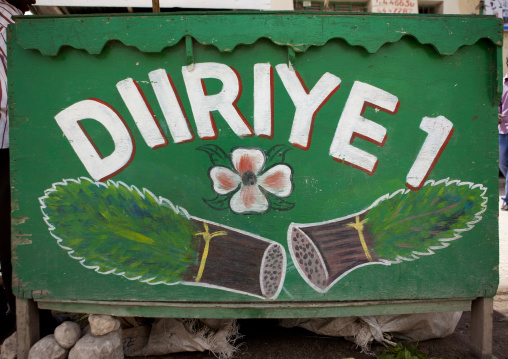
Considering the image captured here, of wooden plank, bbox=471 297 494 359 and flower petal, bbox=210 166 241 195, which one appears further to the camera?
wooden plank, bbox=471 297 494 359

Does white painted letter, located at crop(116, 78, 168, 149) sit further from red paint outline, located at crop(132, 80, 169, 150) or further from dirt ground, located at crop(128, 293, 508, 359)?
dirt ground, located at crop(128, 293, 508, 359)

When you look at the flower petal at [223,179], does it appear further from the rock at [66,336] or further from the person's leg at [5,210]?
the person's leg at [5,210]

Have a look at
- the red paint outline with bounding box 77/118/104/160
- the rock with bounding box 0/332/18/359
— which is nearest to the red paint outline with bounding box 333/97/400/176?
the red paint outline with bounding box 77/118/104/160

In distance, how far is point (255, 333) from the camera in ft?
9.16

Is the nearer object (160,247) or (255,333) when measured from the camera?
(160,247)

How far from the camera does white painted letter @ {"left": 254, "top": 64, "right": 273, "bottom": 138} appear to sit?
87.0 inches

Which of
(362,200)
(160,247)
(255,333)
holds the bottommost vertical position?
(255,333)

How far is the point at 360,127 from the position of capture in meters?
2.24

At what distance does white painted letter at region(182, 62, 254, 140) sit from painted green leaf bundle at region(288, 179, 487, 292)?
2.26ft

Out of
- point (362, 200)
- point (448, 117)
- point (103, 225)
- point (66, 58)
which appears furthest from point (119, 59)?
point (448, 117)

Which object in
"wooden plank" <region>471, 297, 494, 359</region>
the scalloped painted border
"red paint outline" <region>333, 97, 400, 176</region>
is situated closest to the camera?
the scalloped painted border

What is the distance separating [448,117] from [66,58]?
216 centimetres

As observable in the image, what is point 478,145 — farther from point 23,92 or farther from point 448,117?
point 23,92

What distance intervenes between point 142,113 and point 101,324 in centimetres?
123
